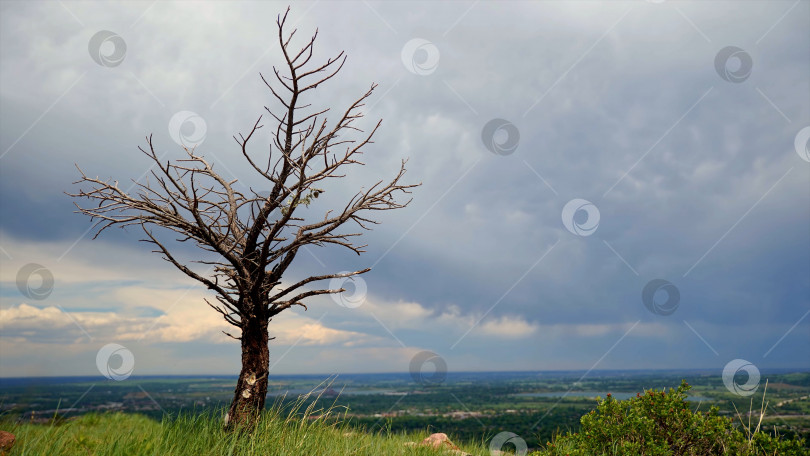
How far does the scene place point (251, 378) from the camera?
7.95 m

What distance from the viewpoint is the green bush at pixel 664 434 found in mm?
7520

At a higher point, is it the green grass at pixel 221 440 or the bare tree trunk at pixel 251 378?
the bare tree trunk at pixel 251 378

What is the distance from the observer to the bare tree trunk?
25.6 feet

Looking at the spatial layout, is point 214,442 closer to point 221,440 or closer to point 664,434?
point 221,440

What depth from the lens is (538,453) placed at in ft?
26.0

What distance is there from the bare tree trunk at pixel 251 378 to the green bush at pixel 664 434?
4781 millimetres

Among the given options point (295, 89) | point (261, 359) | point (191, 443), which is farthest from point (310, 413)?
point (295, 89)

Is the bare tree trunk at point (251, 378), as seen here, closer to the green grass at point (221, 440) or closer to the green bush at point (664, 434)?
the green grass at point (221, 440)

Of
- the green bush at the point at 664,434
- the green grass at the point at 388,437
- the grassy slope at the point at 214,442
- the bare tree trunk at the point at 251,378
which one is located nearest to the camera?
the grassy slope at the point at 214,442

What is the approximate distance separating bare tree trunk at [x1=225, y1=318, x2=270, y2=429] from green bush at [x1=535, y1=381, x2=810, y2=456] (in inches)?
188

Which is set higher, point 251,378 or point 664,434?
point 251,378

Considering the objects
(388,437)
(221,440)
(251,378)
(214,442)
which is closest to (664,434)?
(388,437)

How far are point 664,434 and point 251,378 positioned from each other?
6785 millimetres

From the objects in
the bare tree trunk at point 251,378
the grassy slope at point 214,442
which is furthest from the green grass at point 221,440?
the bare tree trunk at point 251,378
